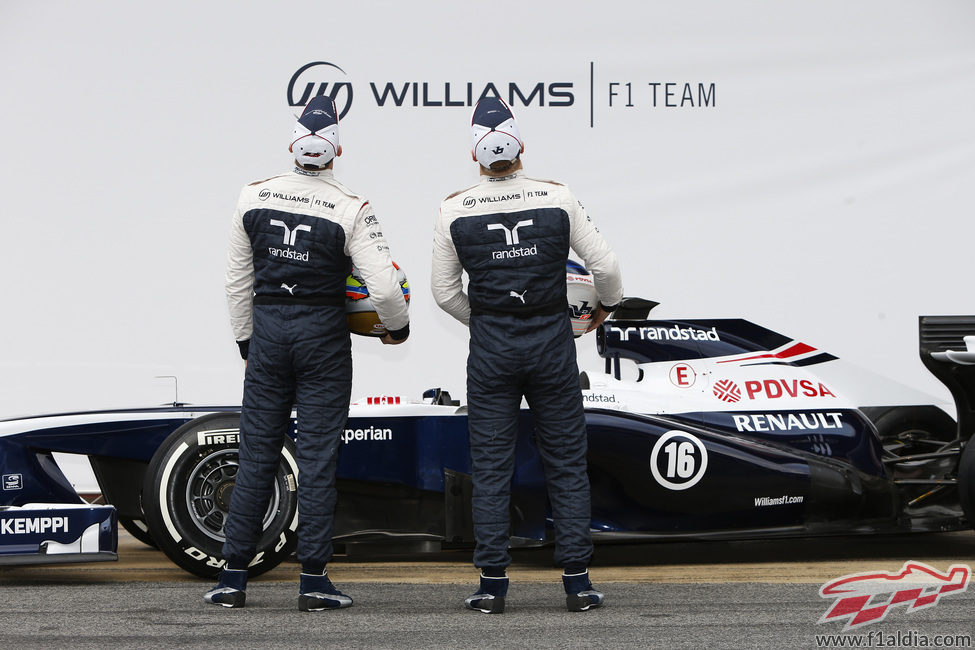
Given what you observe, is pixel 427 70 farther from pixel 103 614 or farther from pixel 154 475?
pixel 103 614

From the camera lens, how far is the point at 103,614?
308 cm

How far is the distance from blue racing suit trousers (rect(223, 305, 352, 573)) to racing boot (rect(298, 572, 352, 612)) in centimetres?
3

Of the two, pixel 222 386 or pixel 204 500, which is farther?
pixel 222 386

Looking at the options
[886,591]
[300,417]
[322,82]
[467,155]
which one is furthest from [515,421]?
[322,82]

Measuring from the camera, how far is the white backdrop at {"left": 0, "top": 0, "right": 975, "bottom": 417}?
591 centimetres

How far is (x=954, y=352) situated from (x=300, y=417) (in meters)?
2.78

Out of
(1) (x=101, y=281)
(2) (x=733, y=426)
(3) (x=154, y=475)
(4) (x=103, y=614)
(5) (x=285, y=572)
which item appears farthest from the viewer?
(1) (x=101, y=281)

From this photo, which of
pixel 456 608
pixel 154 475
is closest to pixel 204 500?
pixel 154 475

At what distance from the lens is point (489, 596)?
312 centimetres

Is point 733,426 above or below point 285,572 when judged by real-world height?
above

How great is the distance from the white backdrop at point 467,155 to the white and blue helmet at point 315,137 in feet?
9.03

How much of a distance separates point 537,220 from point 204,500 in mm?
1557

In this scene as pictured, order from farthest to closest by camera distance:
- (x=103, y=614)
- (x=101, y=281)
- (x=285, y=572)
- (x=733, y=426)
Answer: (x=101, y=281) → (x=733, y=426) → (x=285, y=572) → (x=103, y=614)

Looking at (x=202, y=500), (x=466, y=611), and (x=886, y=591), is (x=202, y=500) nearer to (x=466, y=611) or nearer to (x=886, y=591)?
(x=466, y=611)
